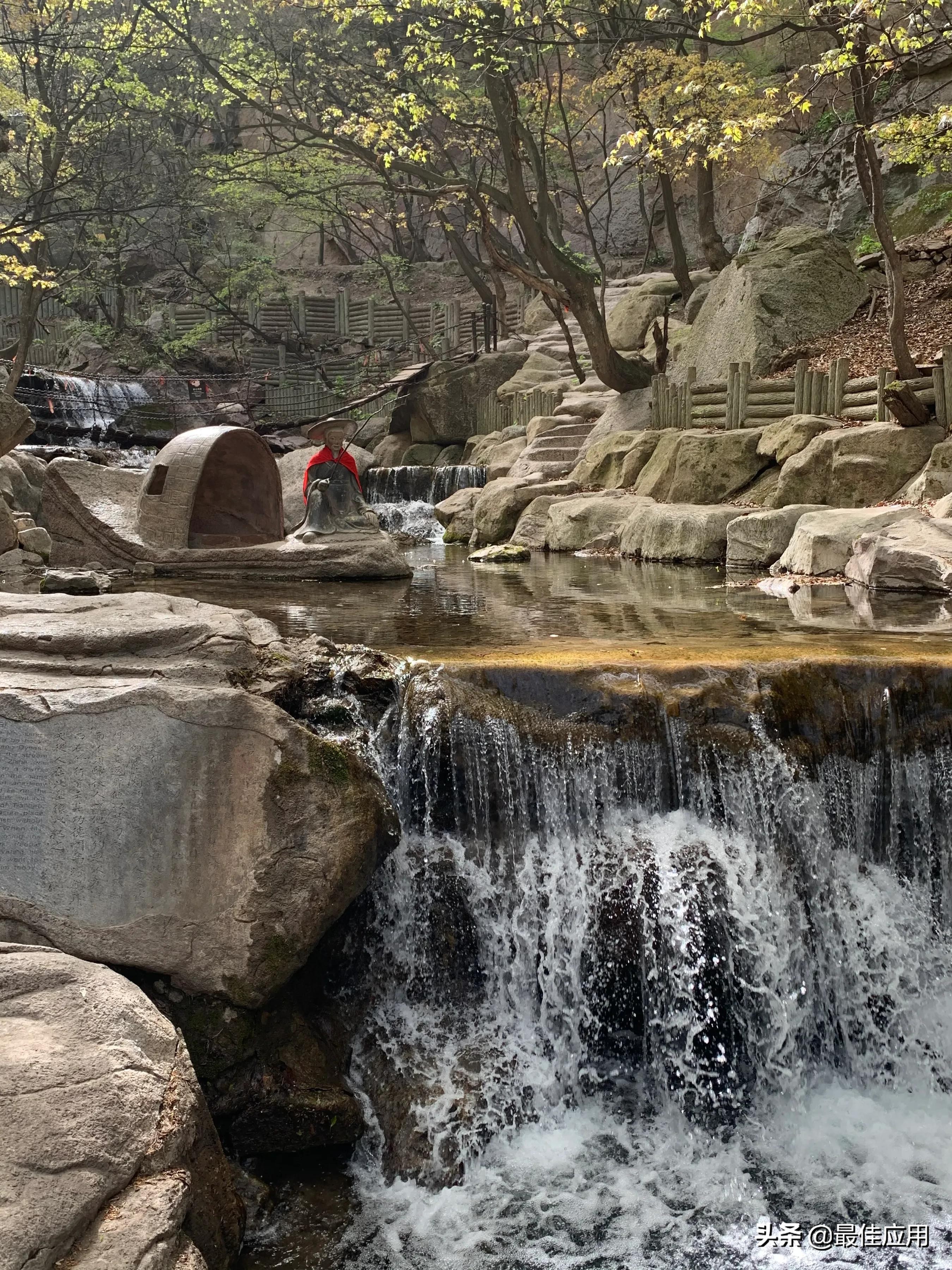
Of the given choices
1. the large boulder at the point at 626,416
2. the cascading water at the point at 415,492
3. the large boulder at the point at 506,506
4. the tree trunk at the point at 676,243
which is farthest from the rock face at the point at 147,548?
the tree trunk at the point at 676,243

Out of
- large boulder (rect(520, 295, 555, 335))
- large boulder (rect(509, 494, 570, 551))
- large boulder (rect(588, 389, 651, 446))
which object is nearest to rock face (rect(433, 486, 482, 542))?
large boulder (rect(509, 494, 570, 551))

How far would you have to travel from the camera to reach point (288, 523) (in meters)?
13.6

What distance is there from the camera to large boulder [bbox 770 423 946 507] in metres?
11.1

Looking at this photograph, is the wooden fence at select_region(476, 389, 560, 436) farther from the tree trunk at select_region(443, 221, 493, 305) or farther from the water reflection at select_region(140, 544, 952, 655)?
the water reflection at select_region(140, 544, 952, 655)

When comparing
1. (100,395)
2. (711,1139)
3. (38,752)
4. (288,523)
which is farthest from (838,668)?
(100,395)

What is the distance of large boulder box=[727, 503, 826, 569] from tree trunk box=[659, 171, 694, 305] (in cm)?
1091

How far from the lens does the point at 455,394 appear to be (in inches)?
941

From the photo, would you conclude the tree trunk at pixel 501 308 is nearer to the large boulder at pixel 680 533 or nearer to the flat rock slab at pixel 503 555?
the flat rock slab at pixel 503 555

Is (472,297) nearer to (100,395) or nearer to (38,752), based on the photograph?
(100,395)

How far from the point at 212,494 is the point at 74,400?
598 inches

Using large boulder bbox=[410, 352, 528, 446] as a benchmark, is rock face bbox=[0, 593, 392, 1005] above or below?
below

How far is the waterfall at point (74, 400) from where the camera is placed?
23703mm

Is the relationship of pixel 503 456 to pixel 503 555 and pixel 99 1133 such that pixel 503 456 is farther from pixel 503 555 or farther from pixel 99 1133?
pixel 99 1133

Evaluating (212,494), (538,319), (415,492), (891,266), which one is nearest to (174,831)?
(212,494)
